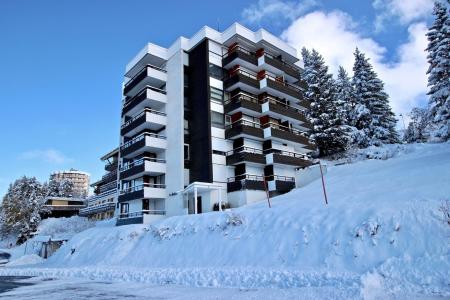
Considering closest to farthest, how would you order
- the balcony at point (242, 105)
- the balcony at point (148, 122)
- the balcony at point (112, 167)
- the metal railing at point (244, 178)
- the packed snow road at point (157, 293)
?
the packed snow road at point (157, 293)
the metal railing at point (244, 178)
the balcony at point (242, 105)
the balcony at point (148, 122)
the balcony at point (112, 167)

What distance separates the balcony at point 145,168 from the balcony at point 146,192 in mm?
1302

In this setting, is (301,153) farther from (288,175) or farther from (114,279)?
(114,279)

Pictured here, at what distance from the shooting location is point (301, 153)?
145ft

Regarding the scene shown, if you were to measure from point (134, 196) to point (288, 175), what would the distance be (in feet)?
56.3

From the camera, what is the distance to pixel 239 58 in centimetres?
3731

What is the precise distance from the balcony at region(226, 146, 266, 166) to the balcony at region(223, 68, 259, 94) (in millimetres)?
7145

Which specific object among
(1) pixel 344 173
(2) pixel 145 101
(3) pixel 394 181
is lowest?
(3) pixel 394 181

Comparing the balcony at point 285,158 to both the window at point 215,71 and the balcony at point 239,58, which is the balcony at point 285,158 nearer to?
Answer: the window at point 215,71

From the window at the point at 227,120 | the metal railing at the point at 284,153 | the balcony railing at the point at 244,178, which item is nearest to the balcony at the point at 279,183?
the balcony railing at the point at 244,178

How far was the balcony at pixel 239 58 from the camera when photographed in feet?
123

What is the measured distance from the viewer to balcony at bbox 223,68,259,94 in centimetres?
3667

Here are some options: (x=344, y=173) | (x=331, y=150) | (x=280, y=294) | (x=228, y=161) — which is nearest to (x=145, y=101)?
(x=228, y=161)

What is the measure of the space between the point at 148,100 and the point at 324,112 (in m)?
24.3

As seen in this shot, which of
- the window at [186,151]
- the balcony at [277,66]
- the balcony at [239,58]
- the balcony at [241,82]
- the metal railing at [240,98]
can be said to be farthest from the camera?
the balcony at [277,66]
